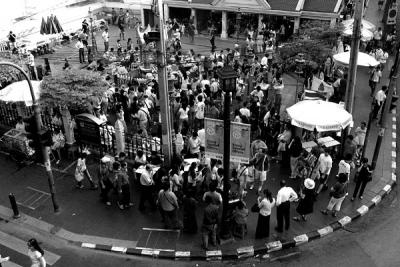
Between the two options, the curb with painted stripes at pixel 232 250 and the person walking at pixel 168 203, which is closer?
the curb with painted stripes at pixel 232 250

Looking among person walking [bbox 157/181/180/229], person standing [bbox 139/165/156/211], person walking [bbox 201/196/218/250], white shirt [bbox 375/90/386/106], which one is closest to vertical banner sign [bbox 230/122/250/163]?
person walking [bbox 201/196/218/250]

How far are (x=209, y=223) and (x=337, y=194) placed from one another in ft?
12.7

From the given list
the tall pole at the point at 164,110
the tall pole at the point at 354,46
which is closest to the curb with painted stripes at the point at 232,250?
the tall pole at the point at 164,110

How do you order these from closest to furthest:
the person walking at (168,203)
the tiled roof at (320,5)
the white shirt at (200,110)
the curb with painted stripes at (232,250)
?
the curb with painted stripes at (232,250) → the person walking at (168,203) → the white shirt at (200,110) → the tiled roof at (320,5)

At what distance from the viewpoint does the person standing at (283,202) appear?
1110cm

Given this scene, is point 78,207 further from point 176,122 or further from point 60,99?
point 176,122

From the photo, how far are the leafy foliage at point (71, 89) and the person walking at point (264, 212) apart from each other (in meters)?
7.23

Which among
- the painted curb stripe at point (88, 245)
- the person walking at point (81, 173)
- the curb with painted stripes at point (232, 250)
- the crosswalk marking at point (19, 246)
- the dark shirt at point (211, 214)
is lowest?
the crosswalk marking at point (19, 246)

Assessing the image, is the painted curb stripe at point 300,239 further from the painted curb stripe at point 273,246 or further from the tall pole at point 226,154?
the tall pole at point 226,154

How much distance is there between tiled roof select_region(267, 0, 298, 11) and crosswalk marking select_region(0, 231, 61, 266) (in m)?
22.4

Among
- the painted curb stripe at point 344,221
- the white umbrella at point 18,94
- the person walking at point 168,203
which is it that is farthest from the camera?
the white umbrella at point 18,94

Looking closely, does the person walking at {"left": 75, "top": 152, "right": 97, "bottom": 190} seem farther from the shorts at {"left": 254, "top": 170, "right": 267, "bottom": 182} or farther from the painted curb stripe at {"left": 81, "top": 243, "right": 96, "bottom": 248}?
the shorts at {"left": 254, "top": 170, "right": 267, "bottom": 182}

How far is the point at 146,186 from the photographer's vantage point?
39.8ft

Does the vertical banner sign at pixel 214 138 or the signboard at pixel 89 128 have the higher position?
the vertical banner sign at pixel 214 138
